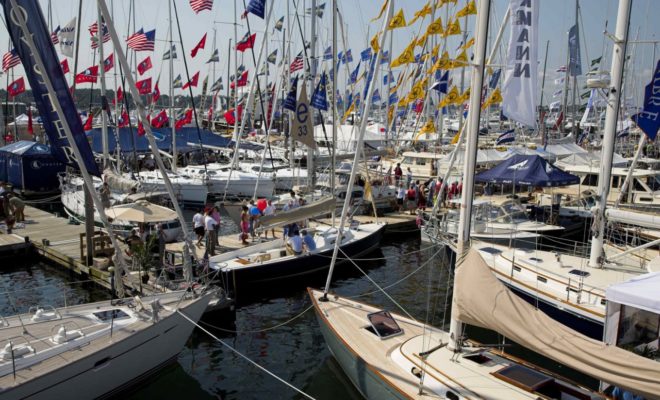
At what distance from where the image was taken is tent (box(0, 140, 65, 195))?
3512cm

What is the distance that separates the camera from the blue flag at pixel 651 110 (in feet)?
48.1

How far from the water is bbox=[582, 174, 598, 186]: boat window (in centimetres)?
1220

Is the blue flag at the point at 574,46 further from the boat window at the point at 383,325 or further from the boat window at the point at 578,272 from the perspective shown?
the boat window at the point at 383,325

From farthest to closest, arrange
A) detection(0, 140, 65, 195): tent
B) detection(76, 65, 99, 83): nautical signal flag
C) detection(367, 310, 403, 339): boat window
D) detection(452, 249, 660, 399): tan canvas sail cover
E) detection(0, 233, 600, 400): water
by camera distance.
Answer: detection(0, 140, 65, 195): tent
detection(76, 65, 99, 83): nautical signal flag
detection(0, 233, 600, 400): water
detection(367, 310, 403, 339): boat window
detection(452, 249, 660, 399): tan canvas sail cover

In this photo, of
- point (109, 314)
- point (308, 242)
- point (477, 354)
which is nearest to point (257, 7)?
point (308, 242)

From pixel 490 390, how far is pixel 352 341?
10.4 feet

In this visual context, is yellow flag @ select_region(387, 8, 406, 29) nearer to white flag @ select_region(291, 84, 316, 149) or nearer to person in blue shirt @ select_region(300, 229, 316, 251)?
white flag @ select_region(291, 84, 316, 149)

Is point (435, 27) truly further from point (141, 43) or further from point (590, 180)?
point (141, 43)

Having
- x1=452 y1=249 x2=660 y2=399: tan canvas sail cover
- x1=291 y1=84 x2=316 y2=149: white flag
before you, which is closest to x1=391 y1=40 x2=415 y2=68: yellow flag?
x1=291 y1=84 x2=316 y2=149: white flag

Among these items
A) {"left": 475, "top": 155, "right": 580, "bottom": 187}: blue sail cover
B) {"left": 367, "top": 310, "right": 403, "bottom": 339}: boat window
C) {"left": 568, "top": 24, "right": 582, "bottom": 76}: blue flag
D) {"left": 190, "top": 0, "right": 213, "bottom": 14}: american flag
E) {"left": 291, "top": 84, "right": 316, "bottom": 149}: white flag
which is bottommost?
{"left": 367, "top": 310, "right": 403, "bottom": 339}: boat window

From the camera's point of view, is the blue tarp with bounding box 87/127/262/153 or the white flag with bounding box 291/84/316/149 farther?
the blue tarp with bounding box 87/127/262/153

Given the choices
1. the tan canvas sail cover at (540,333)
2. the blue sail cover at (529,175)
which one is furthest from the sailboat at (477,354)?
the blue sail cover at (529,175)

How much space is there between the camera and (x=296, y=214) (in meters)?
19.5

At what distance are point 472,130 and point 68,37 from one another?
24443mm
